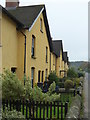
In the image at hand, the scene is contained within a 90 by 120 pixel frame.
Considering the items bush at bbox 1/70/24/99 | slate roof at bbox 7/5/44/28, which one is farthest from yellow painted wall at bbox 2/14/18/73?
bush at bbox 1/70/24/99

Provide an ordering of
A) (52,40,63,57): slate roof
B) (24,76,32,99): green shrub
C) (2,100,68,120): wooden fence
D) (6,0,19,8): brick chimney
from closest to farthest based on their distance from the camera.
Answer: (2,100,68,120): wooden fence → (24,76,32,99): green shrub → (6,0,19,8): brick chimney → (52,40,63,57): slate roof

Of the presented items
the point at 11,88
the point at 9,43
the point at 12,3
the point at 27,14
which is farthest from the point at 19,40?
the point at 12,3

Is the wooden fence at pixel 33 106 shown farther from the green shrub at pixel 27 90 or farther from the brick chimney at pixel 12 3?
the brick chimney at pixel 12 3

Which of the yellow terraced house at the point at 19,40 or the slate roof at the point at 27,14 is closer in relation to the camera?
the yellow terraced house at the point at 19,40

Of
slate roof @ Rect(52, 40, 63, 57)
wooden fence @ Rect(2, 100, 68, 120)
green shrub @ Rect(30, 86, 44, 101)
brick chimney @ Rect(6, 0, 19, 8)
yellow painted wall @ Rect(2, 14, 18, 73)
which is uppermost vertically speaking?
brick chimney @ Rect(6, 0, 19, 8)

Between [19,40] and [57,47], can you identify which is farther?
[57,47]

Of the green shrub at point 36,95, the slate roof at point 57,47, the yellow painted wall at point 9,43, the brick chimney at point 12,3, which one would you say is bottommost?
the green shrub at point 36,95

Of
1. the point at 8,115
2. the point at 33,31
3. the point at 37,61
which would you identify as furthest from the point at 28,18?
the point at 8,115

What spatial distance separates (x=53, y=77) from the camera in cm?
2077

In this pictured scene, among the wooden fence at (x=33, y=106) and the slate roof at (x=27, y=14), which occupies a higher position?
the slate roof at (x=27, y=14)

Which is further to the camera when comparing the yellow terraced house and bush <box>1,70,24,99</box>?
the yellow terraced house

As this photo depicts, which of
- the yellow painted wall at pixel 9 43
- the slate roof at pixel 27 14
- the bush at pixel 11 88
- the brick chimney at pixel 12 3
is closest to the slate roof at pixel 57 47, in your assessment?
the brick chimney at pixel 12 3

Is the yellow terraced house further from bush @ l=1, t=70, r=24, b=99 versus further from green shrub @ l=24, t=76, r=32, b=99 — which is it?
green shrub @ l=24, t=76, r=32, b=99

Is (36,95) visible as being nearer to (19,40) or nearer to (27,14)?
(19,40)
